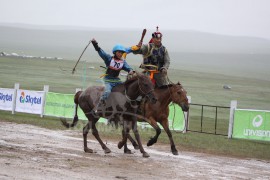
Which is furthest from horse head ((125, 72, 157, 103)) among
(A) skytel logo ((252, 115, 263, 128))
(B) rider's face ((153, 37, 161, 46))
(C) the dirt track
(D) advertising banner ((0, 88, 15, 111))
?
(D) advertising banner ((0, 88, 15, 111))

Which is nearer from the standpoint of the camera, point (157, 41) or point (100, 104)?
point (100, 104)

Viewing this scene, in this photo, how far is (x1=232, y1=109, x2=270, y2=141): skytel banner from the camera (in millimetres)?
19969

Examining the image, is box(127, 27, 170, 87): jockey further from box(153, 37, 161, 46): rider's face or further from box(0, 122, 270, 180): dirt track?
box(0, 122, 270, 180): dirt track

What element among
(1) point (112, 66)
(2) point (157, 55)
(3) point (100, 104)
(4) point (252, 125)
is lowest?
(4) point (252, 125)

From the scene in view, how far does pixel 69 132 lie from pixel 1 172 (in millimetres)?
10141

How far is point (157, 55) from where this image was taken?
16578 millimetres

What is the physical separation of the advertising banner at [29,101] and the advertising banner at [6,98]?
34cm

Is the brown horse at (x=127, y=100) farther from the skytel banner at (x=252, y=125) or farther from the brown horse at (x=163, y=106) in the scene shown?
the skytel banner at (x=252, y=125)

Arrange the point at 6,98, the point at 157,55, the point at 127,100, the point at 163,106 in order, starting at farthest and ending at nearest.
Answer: the point at 6,98 < the point at 157,55 < the point at 163,106 < the point at 127,100

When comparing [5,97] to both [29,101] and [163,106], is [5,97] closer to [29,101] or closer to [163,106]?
[29,101]

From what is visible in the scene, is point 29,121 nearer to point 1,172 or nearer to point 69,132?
point 69,132

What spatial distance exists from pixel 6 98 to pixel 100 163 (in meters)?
14.5

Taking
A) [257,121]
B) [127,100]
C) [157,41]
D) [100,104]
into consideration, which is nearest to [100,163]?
[127,100]

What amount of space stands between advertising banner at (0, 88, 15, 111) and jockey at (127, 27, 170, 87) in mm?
11428
